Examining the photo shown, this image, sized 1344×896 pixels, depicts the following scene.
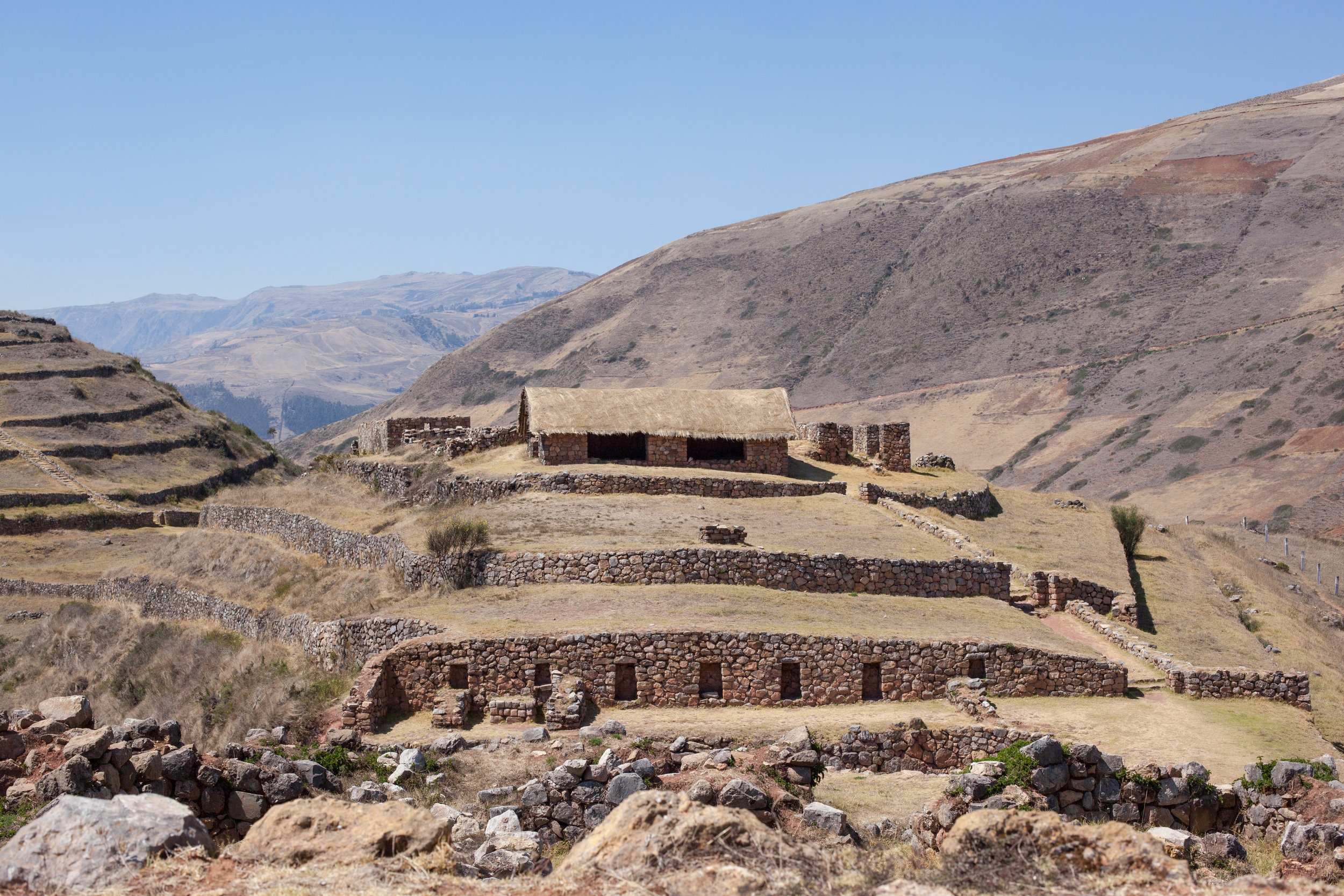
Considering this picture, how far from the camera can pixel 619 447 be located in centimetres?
3291

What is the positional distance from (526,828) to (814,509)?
1799 centimetres

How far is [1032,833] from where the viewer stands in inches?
333

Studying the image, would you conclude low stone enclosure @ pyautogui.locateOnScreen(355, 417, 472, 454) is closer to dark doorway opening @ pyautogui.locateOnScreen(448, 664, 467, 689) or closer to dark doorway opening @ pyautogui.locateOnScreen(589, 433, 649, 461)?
dark doorway opening @ pyautogui.locateOnScreen(589, 433, 649, 461)

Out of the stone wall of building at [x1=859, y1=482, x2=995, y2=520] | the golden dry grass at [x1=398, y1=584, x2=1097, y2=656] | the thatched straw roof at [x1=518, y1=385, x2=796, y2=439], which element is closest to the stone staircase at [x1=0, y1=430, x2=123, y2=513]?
the thatched straw roof at [x1=518, y1=385, x2=796, y2=439]

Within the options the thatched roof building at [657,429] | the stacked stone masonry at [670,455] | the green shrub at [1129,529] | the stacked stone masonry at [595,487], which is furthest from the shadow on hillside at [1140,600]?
the thatched roof building at [657,429]

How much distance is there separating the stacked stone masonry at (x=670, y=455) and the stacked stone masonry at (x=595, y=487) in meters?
2.11

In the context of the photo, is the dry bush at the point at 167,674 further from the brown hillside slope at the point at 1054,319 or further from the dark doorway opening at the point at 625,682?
the brown hillside slope at the point at 1054,319

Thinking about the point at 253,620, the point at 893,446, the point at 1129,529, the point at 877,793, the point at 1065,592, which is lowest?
the point at 877,793

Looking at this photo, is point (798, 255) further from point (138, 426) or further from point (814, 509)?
point (814, 509)

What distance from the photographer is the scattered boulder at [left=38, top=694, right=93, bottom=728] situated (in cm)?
1270

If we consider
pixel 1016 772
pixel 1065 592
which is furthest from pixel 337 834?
pixel 1065 592

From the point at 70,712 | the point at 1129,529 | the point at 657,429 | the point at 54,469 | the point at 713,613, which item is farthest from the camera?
the point at 54,469

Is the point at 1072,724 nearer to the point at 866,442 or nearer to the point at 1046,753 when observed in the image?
the point at 1046,753

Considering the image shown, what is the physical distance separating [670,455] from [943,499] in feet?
28.7
